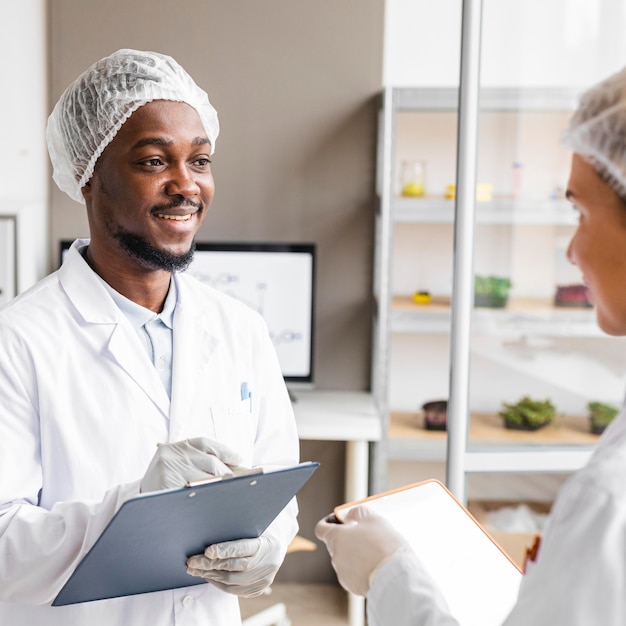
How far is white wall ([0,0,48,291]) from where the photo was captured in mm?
2742

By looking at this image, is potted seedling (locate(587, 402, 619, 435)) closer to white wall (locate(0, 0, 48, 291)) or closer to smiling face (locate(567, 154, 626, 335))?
smiling face (locate(567, 154, 626, 335))

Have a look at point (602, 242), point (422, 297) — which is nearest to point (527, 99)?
point (422, 297)

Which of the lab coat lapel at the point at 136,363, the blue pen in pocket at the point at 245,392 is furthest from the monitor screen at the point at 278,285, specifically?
the lab coat lapel at the point at 136,363

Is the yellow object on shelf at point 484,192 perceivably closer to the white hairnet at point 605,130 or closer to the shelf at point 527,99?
the shelf at point 527,99

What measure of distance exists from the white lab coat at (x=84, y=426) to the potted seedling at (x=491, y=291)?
0.93 m

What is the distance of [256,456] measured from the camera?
4.73 feet

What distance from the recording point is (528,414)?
214 centimetres

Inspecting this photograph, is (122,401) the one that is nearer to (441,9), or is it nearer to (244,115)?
(244,115)

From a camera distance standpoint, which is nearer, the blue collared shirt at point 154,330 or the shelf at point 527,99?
the blue collared shirt at point 154,330

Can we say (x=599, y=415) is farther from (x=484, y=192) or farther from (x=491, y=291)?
(x=484, y=192)

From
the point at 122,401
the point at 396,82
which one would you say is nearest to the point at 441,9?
the point at 396,82

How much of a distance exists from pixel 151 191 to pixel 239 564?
0.63 m

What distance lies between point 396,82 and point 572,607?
9.55 ft

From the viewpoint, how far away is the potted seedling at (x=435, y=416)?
3023mm
